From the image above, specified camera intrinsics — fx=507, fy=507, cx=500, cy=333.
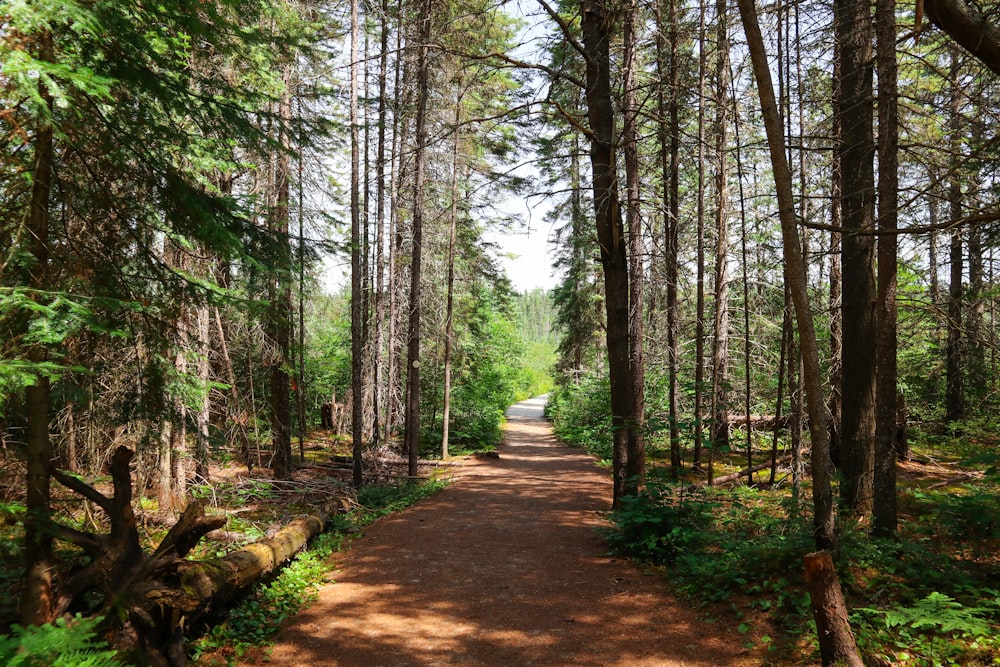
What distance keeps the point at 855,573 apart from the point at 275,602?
20.3 feet

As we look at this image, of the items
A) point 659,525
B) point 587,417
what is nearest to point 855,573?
point 659,525

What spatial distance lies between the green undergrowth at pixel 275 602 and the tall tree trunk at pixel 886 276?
6.63m

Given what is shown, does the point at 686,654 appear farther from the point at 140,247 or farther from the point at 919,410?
the point at 919,410

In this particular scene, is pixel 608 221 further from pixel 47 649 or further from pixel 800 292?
A: pixel 47 649

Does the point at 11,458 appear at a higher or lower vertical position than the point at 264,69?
lower

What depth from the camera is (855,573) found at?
499 cm

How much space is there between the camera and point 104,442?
700cm

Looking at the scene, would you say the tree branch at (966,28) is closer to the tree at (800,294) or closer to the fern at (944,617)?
the tree at (800,294)

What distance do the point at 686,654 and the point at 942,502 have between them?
4089mm

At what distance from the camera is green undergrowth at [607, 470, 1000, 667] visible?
3850 millimetres

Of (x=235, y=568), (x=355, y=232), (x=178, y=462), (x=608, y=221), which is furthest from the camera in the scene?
(x=355, y=232)

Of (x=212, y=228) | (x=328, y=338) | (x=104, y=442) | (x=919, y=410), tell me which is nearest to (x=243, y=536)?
(x=104, y=442)

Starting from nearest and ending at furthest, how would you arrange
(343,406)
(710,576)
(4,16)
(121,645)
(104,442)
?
1. (4,16)
2. (121,645)
3. (710,576)
4. (104,442)
5. (343,406)

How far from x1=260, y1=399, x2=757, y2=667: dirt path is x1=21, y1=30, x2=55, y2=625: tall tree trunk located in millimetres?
2041
